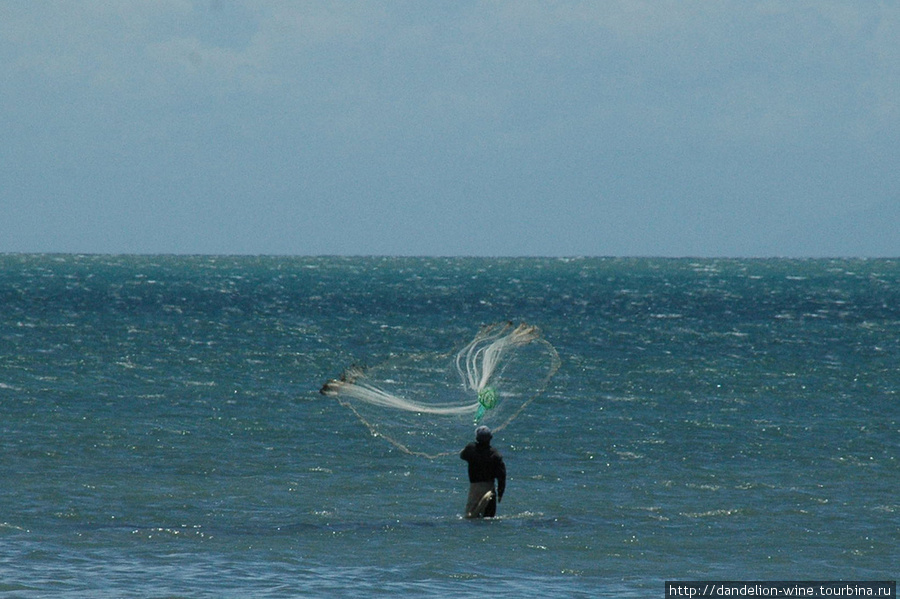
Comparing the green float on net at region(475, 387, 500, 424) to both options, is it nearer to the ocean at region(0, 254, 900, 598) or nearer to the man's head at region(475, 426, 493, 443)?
the man's head at region(475, 426, 493, 443)

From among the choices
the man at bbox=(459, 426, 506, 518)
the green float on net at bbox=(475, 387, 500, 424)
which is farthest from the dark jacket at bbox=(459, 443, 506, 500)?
the green float on net at bbox=(475, 387, 500, 424)

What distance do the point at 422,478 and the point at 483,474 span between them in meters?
4.21

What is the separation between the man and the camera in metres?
20.1

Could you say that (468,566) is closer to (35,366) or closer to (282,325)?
(35,366)

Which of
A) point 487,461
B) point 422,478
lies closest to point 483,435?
point 487,461

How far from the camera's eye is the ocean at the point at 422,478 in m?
16.7

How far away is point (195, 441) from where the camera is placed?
92.3 feet

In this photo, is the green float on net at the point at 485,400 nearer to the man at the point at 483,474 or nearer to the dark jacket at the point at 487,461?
the man at the point at 483,474

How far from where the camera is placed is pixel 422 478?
79.8ft

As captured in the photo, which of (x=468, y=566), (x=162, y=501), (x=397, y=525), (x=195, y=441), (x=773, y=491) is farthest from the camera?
(x=195, y=441)

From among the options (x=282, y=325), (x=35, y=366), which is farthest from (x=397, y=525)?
(x=282, y=325)

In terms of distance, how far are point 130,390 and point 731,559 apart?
23050 mm

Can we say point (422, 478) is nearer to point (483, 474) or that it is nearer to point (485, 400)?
point (483, 474)

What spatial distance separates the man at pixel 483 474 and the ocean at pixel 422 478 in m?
0.35
